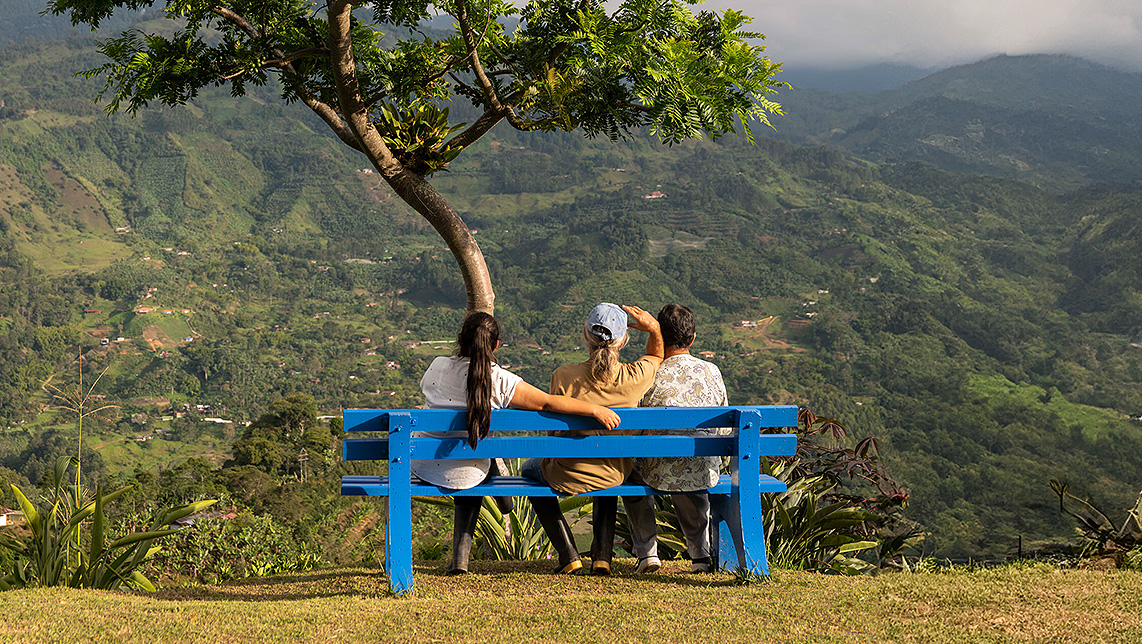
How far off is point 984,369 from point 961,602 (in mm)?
116294

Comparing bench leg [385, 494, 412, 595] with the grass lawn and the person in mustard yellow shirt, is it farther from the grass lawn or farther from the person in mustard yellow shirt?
the person in mustard yellow shirt

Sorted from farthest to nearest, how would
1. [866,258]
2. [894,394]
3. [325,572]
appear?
[866,258] < [894,394] < [325,572]

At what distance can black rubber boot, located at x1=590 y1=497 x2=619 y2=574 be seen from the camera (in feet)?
12.5

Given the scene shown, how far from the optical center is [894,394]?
9862 cm

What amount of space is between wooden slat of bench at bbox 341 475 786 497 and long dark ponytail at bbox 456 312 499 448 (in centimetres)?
23

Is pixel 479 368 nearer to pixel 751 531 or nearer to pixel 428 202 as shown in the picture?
pixel 751 531

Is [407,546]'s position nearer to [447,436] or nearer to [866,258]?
[447,436]

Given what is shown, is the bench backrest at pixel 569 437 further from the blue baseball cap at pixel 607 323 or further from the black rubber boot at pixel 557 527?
the black rubber boot at pixel 557 527

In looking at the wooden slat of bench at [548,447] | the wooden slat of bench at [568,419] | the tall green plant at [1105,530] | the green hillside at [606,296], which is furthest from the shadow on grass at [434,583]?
the green hillside at [606,296]

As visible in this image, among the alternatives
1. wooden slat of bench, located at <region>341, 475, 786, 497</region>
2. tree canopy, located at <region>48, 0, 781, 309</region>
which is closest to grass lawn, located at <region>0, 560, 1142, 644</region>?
wooden slat of bench, located at <region>341, 475, 786, 497</region>

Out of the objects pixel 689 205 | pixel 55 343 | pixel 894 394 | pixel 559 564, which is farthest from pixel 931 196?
pixel 559 564

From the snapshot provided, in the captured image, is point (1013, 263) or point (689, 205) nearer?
point (1013, 263)

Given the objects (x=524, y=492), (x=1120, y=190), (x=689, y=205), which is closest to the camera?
(x=524, y=492)

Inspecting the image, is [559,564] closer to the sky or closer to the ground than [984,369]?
closer to the sky
